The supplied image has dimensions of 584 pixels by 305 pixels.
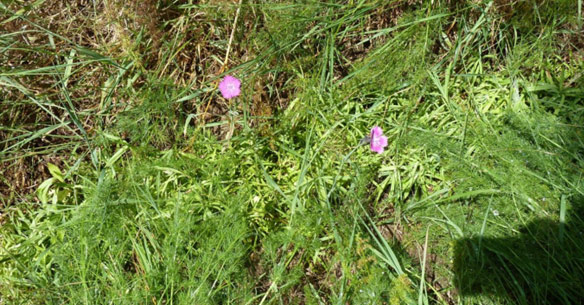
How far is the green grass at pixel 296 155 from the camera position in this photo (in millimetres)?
1720

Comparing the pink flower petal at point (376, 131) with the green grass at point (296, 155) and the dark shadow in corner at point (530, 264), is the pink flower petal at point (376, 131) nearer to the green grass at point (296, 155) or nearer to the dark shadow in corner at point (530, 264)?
the green grass at point (296, 155)

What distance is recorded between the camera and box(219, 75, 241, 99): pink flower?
6.37ft

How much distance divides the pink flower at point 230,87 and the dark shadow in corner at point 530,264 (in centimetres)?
117

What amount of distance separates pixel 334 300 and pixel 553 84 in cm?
134

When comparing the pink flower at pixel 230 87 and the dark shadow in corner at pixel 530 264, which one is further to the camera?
the pink flower at pixel 230 87

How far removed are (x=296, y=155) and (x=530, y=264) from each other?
3.42ft

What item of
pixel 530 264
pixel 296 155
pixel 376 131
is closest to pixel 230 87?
pixel 296 155

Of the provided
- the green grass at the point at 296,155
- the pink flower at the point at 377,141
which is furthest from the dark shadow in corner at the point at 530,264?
the pink flower at the point at 377,141

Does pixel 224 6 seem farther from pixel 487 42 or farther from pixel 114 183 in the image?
pixel 487 42

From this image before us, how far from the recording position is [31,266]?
1.92m

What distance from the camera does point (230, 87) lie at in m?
1.95

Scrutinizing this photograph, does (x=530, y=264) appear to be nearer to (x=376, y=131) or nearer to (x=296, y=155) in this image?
(x=376, y=131)

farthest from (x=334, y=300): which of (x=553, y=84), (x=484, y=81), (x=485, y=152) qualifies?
(x=553, y=84)

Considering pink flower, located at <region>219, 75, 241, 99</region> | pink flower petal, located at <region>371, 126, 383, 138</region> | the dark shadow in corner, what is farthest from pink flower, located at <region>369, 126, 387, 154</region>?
pink flower, located at <region>219, 75, 241, 99</region>
